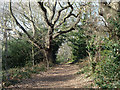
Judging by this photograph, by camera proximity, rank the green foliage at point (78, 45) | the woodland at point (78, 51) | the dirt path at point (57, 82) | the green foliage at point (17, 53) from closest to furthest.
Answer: the woodland at point (78, 51) → the dirt path at point (57, 82) → the green foliage at point (17, 53) → the green foliage at point (78, 45)

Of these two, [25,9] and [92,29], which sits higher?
[25,9]

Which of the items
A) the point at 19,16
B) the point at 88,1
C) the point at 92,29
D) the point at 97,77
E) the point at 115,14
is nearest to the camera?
the point at 97,77

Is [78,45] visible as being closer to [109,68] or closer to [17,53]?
[17,53]

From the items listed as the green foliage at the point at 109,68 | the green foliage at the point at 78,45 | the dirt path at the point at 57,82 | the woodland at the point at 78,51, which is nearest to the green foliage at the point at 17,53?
the woodland at the point at 78,51

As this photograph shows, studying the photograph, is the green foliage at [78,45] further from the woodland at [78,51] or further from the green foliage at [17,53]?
the green foliage at [17,53]

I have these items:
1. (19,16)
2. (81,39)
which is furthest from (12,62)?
(81,39)

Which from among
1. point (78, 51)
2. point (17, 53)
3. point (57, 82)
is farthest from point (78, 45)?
point (57, 82)

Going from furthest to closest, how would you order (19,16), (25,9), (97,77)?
(19,16), (25,9), (97,77)

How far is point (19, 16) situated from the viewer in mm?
15125

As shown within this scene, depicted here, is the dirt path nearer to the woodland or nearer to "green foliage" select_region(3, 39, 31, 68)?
the woodland

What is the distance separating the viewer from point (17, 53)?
531 inches

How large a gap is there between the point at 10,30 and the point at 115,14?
9307 mm

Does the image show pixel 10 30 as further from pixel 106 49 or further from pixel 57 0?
pixel 106 49

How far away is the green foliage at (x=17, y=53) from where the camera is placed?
13226 mm
